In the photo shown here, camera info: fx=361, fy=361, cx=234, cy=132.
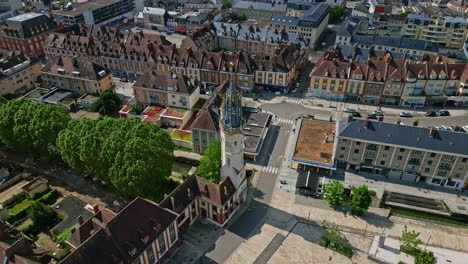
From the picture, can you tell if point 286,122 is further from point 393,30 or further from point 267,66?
point 393,30

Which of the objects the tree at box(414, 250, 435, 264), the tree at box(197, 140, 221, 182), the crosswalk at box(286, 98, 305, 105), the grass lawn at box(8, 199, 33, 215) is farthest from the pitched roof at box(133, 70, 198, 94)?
the tree at box(414, 250, 435, 264)

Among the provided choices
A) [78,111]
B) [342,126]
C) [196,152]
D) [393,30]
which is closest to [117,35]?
[78,111]

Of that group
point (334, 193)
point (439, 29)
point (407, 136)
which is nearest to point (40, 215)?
point (334, 193)

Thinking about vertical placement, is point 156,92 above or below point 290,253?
above

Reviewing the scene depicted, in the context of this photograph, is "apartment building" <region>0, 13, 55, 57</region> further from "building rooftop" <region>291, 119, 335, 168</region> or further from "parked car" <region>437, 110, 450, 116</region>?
"parked car" <region>437, 110, 450, 116</region>

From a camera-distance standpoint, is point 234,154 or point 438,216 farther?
point 438,216

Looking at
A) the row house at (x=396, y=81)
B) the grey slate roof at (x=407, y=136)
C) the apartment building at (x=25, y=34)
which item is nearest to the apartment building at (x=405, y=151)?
the grey slate roof at (x=407, y=136)

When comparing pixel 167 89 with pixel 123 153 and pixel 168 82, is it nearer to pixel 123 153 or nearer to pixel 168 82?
pixel 168 82
